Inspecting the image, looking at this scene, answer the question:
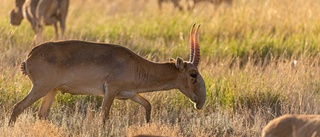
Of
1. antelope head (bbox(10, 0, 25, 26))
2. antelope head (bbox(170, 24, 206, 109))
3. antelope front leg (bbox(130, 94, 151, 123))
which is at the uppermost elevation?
antelope head (bbox(10, 0, 25, 26))

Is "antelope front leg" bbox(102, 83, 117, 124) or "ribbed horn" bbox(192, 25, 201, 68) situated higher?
"ribbed horn" bbox(192, 25, 201, 68)

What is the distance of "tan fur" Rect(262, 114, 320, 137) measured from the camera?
8.08 metres

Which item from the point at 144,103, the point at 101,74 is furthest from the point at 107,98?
the point at 144,103

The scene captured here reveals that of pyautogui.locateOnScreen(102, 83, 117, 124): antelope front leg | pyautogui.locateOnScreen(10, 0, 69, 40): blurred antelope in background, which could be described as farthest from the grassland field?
pyautogui.locateOnScreen(10, 0, 69, 40): blurred antelope in background

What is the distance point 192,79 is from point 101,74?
108 cm

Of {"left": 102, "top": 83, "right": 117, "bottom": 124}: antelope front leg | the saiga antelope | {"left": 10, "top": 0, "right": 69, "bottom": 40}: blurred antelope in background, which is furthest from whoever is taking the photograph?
{"left": 10, "top": 0, "right": 69, "bottom": 40}: blurred antelope in background

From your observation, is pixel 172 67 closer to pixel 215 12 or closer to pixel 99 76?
pixel 99 76

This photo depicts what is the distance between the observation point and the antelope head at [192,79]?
411 inches

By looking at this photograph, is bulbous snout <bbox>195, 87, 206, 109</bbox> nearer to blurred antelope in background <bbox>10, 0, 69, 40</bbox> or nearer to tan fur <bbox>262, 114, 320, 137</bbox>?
tan fur <bbox>262, 114, 320, 137</bbox>

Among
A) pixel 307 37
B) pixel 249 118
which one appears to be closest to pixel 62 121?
pixel 249 118

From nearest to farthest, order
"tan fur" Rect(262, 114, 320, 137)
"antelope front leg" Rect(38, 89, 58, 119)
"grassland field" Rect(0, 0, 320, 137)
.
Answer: "tan fur" Rect(262, 114, 320, 137) < "grassland field" Rect(0, 0, 320, 137) < "antelope front leg" Rect(38, 89, 58, 119)

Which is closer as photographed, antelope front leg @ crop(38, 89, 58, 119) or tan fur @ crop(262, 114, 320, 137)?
tan fur @ crop(262, 114, 320, 137)

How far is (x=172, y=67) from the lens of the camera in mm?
10586

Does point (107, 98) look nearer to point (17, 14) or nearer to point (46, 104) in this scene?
point (46, 104)
